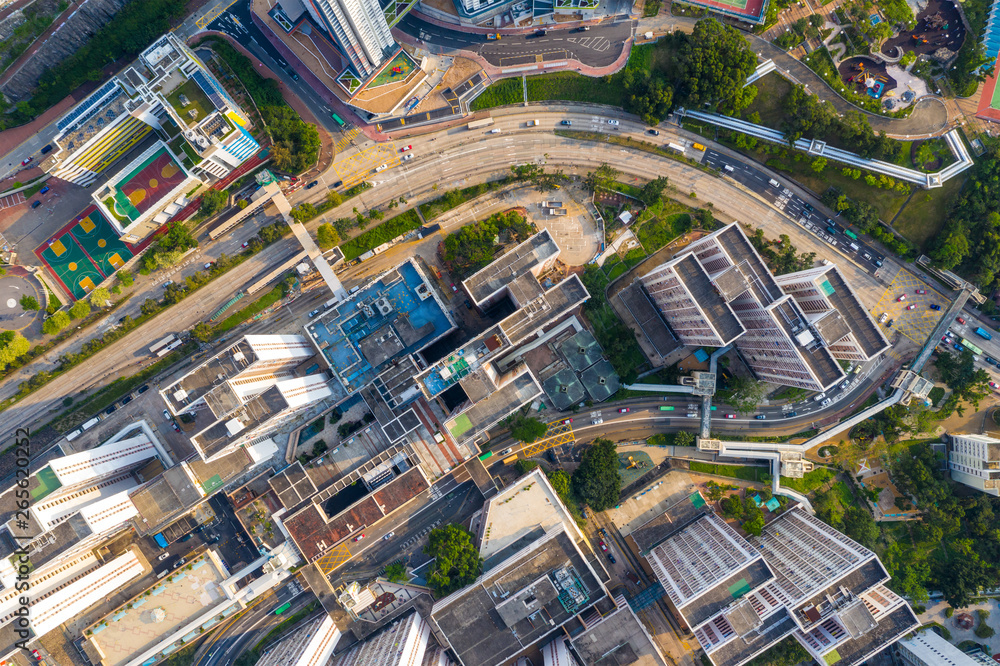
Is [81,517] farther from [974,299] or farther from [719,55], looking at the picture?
[974,299]

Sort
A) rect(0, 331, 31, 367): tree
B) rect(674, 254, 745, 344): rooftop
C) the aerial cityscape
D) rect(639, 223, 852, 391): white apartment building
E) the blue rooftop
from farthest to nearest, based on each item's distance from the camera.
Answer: rect(0, 331, 31, 367): tree → the aerial cityscape → the blue rooftop → rect(674, 254, 745, 344): rooftop → rect(639, 223, 852, 391): white apartment building

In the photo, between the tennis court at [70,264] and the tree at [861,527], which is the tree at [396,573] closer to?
the tennis court at [70,264]

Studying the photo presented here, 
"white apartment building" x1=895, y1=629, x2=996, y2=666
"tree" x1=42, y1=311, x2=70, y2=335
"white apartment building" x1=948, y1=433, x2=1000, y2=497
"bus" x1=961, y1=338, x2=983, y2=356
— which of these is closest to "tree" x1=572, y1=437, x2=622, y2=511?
"white apartment building" x1=895, y1=629, x2=996, y2=666

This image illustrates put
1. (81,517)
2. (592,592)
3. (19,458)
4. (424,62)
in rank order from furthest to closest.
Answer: (424,62)
(19,458)
(592,592)
(81,517)

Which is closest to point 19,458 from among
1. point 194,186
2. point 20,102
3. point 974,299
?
point 194,186

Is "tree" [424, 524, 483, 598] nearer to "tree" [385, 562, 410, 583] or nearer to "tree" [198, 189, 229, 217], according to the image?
"tree" [385, 562, 410, 583]

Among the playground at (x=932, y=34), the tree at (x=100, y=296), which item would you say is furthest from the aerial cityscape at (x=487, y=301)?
the playground at (x=932, y=34)
